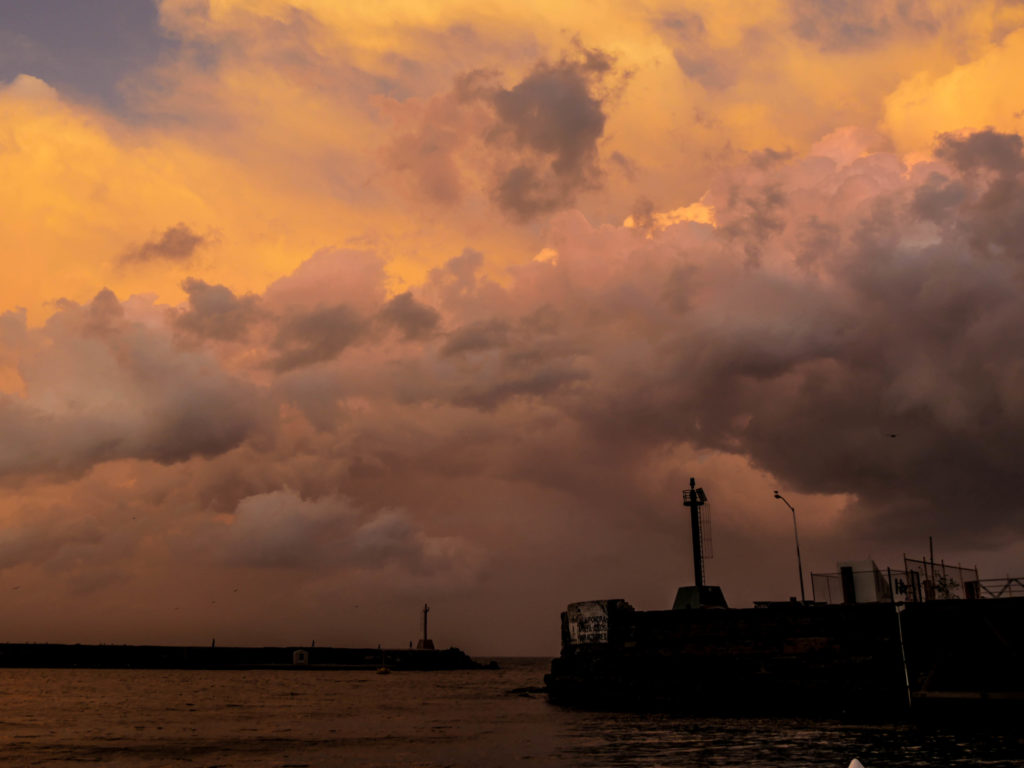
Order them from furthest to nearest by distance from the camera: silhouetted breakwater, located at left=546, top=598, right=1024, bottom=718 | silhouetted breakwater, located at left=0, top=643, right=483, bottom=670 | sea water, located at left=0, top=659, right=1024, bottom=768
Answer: silhouetted breakwater, located at left=0, top=643, right=483, bottom=670 → silhouetted breakwater, located at left=546, top=598, right=1024, bottom=718 → sea water, located at left=0, top=659, right=1024, bottom=768

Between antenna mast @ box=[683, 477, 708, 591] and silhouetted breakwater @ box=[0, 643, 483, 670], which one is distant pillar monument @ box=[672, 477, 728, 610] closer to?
antenna mast @ box=[683, 477, 708, 591]

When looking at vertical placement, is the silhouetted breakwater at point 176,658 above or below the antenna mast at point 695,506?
below

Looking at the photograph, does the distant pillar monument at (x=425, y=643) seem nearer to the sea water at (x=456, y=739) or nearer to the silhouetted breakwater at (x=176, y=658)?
the silhouetted breakwater at (x=176, y=658)

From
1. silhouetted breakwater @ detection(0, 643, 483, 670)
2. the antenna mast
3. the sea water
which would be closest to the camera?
the sea water

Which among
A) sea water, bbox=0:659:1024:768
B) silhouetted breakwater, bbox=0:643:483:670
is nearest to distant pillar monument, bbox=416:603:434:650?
silhouetted breakwater, bbox=0:643:483:670

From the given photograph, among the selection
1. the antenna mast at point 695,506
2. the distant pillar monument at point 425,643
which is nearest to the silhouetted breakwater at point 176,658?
the distant pillar monument at point 425,643

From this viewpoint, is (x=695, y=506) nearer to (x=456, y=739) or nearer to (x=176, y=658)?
(x=456, y=739)

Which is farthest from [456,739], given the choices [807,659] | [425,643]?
[425,643]

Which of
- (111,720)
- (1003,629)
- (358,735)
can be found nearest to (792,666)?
(1003,629)

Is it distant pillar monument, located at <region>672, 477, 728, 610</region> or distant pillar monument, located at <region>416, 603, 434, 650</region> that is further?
distant pillar monument, located at <region>416, 603, 434, 650</region>

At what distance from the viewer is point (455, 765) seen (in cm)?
2838

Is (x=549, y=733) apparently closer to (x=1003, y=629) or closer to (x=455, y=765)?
(x=455, y=765)

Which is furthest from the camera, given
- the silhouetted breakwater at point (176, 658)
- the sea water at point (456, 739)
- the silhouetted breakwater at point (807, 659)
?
the silhouetted breakwater at point (176, 658)

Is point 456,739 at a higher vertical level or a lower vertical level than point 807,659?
lower
